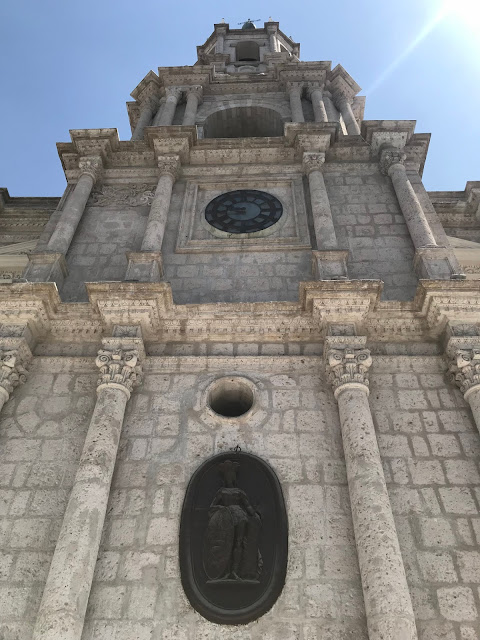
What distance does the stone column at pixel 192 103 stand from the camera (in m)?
15.5

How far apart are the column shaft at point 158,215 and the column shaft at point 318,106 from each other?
16.7 ft

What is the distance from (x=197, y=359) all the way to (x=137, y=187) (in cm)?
571

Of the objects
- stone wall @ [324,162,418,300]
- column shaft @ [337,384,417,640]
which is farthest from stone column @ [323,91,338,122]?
column shaft @ [337,384,417,640]

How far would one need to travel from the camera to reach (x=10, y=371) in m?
8.01

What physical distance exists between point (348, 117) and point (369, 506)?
40.9 feet

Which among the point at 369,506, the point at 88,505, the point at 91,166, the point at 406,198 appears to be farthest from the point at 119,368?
the point at 406,198

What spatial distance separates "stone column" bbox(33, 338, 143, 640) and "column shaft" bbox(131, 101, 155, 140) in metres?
8.52

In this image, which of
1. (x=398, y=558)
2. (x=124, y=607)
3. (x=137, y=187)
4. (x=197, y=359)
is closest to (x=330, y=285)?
(x=197, y=359)

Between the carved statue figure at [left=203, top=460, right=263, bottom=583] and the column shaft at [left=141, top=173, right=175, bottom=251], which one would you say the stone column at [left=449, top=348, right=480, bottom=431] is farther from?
the column shaft at [left=141, top=173, right=175, bottom=251]

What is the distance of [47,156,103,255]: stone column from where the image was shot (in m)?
10.6

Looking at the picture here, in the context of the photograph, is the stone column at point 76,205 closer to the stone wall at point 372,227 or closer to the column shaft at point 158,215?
the column shaft at point 158,215

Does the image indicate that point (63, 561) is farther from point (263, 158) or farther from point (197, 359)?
point (263, 158)

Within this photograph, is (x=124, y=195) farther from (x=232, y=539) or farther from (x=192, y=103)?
(x=232, y=539)

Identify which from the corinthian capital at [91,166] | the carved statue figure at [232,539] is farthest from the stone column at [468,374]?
the corinthian capital at [91,166]
